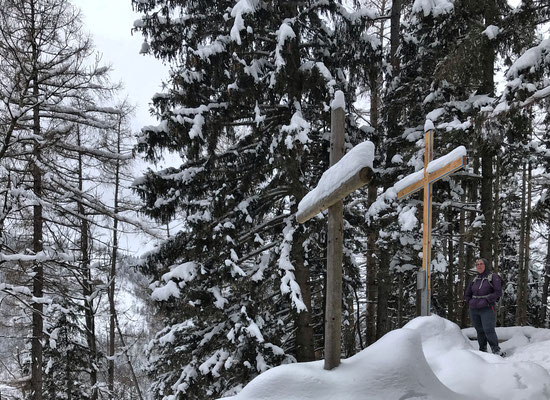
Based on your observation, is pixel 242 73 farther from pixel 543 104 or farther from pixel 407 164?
pixel 543 104

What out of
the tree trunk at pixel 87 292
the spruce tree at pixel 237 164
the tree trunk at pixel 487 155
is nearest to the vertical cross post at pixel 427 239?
the spruce tree at pixel 237 164

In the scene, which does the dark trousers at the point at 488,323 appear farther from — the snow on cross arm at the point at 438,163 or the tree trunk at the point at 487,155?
the tree trunk at the point at 487,155

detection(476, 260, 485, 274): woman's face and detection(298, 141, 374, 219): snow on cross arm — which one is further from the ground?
detection(298, 141, 374, 219): snow on cross arm

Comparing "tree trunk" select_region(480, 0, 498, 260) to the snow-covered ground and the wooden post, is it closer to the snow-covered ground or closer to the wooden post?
the snow-covered ground

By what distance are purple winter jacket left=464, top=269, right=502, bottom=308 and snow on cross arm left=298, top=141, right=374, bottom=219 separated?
5.00m

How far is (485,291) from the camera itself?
740 centimetres

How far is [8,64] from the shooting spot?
27.3ft

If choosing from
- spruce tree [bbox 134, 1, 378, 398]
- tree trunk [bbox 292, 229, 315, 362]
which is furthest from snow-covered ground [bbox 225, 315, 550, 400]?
tree trunk [bbox 292, 229, 315, 362]

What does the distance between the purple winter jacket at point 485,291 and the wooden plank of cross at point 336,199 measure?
4.74 metres

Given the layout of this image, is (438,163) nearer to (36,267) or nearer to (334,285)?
(334,285)

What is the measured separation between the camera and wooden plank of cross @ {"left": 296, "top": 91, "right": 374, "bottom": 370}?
3308 mm

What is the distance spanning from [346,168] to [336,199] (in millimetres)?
300

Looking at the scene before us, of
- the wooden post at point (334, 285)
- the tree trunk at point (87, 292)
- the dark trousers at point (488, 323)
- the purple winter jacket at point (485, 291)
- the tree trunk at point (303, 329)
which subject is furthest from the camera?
the tree trunk at point (87, 292)

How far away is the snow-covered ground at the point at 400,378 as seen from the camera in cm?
333
